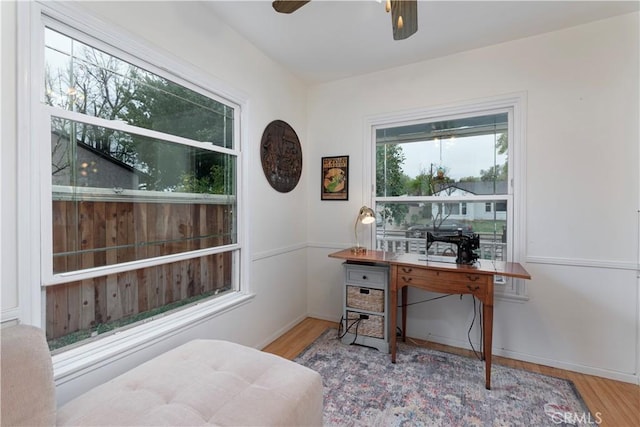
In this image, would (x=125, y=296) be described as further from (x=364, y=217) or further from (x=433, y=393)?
(x=433, y=393)

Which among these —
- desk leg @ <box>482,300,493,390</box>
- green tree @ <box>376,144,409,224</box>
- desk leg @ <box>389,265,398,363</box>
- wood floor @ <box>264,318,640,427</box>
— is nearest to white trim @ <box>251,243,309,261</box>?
wood floor @ <box>264,318,640,427</box>

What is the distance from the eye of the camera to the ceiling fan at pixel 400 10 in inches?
54.8

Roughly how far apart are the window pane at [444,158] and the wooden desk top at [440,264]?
26.8 inches

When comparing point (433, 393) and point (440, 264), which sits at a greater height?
point (440, 264)

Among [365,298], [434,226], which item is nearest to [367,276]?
[365,298]

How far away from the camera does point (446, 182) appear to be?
2674 mm

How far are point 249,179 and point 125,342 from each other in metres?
1.40

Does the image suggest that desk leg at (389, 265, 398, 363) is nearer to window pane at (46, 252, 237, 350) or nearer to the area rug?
the area rug

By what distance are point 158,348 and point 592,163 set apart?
3.27 m

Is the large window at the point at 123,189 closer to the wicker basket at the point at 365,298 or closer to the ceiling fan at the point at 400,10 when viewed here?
the ceiling fan at the point at 400,10

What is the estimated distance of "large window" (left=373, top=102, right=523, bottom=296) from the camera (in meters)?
2.47

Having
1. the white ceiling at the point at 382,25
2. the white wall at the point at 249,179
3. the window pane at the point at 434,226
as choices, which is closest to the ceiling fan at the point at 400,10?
the white ceiling at the point at 382,25

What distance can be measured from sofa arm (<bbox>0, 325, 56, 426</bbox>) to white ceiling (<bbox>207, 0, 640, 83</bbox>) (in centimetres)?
212

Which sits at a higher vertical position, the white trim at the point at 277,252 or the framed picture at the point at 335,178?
the framed picture at the point at 335,178
